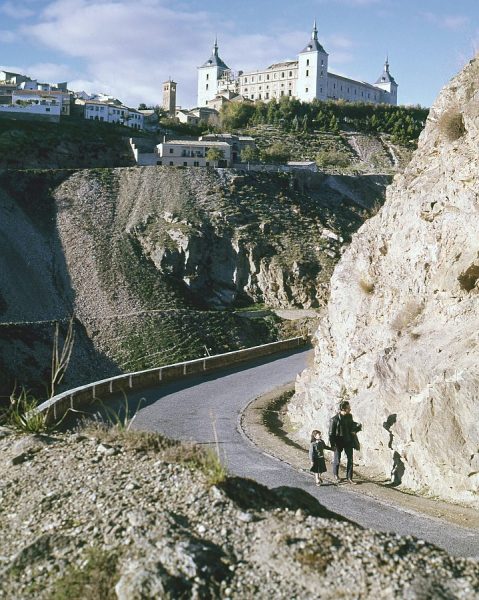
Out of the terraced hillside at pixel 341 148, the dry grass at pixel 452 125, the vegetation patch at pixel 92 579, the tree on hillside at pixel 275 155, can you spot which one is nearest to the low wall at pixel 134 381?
the vegetation patch at pixel 92 579

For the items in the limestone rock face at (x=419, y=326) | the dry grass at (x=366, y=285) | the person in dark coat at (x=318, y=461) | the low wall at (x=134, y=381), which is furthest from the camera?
the dry grass at (x=366, y=285)

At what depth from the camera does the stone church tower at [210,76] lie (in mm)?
134375

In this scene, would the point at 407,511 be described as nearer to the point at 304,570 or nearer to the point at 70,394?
the point at 304,570

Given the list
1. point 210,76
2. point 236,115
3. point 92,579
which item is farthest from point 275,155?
point 92,579

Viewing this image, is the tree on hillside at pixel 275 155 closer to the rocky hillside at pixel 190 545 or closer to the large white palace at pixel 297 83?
the large white palace at pixel 297 83

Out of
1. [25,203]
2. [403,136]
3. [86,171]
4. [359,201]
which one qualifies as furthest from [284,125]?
[25,203]

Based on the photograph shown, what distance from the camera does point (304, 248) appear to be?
2338 inches

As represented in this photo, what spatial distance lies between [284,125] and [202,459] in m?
104

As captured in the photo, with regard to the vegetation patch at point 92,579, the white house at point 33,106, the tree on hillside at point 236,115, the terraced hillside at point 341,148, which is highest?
the tree on hillside at point 236,115

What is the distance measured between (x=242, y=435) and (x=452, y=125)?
861 cm

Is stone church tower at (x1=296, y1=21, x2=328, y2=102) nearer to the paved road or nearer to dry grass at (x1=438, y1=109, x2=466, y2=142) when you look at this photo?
the paved road

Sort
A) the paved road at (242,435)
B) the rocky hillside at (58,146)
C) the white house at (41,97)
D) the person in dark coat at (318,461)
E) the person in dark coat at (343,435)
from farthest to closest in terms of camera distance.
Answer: the white house at (41,97) < the rocky hillside at (58,146) < the person in dark coat at (343,435) < the person in dark coat at (318,461) < the paved road at (242,435)

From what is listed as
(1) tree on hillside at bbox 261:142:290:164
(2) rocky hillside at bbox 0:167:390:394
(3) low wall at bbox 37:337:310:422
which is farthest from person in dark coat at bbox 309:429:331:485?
(1) tree on hillside at bbox 261:142:290:164

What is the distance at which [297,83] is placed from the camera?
124m
